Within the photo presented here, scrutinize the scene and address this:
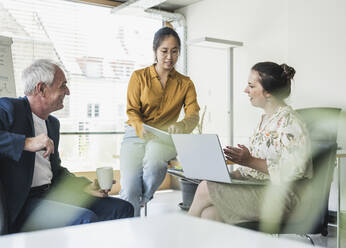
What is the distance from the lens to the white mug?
1763 millimetres

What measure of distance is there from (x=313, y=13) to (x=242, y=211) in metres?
2.83

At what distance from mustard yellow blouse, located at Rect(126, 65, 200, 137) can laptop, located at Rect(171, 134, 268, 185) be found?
65 centimetres

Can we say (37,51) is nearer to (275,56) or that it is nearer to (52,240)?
(275,56)

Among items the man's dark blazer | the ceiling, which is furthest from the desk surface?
the ceiling

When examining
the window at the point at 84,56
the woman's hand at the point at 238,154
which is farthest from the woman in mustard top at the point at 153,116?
the window at the point at 84,56

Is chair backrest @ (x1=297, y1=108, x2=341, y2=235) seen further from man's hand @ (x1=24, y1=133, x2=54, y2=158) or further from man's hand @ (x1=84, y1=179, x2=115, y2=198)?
man's hand @ (x1=24, y1=133, x2=54, y2=158)

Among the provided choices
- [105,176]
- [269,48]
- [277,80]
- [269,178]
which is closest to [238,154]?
[269,178]

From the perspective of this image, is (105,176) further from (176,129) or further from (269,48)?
(269,48)

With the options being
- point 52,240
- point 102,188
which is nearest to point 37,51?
point 102,188

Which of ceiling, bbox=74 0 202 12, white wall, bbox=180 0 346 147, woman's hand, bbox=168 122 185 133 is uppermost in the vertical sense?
ceiling, bbox=74 0 202 12

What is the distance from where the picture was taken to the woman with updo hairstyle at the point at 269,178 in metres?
1.72

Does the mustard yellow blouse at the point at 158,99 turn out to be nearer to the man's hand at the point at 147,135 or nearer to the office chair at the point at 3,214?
the man's hand at the point at 147,135

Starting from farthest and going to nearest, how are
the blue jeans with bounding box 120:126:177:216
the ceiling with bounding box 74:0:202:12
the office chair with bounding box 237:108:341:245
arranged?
1. the ceiling with bounding box 74:0:202:12
2. the blue jeans with bounding box 120:126:177:216
3. the office chair with bounding box 237:108:341:245

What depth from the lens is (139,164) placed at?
2.48 m
